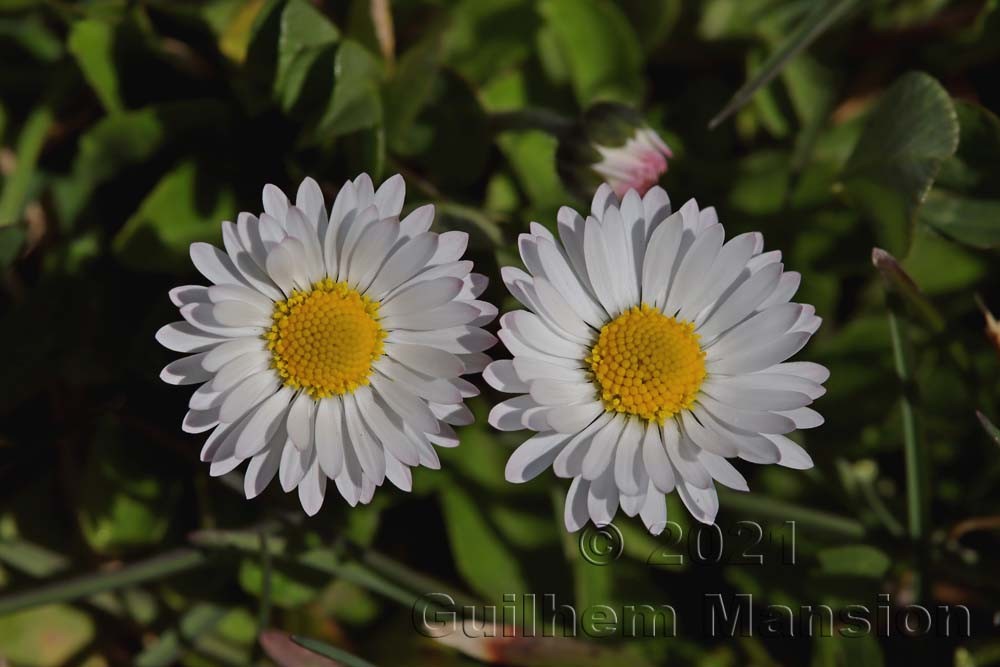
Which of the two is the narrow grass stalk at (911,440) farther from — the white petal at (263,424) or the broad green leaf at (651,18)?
the white petal at (263,424)

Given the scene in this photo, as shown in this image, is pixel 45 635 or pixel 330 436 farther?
pixel 45 635

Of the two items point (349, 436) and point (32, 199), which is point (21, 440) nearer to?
point (32, 199)

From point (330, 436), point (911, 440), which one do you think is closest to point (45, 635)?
point (330, 436)

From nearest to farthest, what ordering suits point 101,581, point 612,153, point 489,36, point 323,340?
point 323,340
point 612,153
point 101,581
point 489,36

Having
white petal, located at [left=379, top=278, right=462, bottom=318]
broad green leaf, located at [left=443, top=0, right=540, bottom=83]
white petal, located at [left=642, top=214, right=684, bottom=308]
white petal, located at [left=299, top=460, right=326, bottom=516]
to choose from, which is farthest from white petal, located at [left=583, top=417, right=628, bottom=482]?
broad green leaf, located at [left=443, top=0, right=540, bottom=83]

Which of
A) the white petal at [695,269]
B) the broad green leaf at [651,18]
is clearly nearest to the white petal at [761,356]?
the white petal at [695,269]

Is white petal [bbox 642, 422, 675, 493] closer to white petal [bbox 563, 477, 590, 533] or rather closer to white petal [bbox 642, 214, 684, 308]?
white petal [bbox 563, 477, 590, 533]

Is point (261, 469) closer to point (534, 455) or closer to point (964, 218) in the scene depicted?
point (534, 455)
